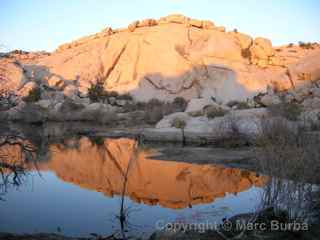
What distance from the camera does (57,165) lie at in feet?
45.6

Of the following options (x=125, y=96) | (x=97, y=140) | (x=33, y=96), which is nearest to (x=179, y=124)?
(x=97, y=140)

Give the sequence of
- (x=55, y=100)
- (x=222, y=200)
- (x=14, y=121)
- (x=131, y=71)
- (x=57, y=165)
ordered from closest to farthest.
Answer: (x=222, y=200) < (x=57, y=165) < (x=14, y=121) < (x=55, y=100) < (x=131, y=71)

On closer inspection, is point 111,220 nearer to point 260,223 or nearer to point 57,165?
point 260,223

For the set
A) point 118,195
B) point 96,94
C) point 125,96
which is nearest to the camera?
point 118,195

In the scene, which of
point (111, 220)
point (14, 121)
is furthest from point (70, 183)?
point (14, 121)

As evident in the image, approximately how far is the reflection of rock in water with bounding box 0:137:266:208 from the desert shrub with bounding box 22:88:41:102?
68.3 ft

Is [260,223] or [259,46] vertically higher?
[259,46]

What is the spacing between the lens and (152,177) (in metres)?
11.8

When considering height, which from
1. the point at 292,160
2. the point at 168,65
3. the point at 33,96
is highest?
the point at 168,65

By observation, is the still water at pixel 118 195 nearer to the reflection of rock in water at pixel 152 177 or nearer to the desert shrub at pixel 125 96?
the reflection of rock in water at pixel 152 177

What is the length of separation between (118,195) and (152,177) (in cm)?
212

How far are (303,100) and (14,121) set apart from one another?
70.1 ft

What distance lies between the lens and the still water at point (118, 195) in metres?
7.48

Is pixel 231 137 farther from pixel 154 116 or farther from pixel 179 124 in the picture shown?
pixel 154 116
